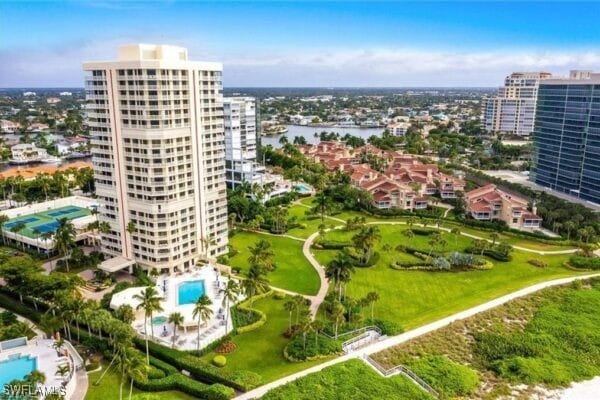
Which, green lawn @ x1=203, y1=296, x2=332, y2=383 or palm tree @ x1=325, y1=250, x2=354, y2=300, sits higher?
palm tree @ x1=325, y1=250, x2=354, y2=300

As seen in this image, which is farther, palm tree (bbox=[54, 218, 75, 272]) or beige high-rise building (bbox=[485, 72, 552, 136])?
beige high-rise building (bbox=[485, 72, 552, 136])

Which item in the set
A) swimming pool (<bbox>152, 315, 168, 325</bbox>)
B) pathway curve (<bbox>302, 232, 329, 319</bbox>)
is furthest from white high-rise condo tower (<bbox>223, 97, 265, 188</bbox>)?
swimming pool (<bbox>152, 315, 168, 325</bbox>)

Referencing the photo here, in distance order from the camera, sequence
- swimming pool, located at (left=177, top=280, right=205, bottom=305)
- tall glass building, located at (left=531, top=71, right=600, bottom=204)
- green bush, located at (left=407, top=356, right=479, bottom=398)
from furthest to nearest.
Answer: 1. tall glass building, located at (left=531, top=71, right=600, bottom=204)
2. swimming pool, located at (left=177, top=280, right=205, bottom=305)
3. green bush, located at (left=407, top=356, right=479, bottom=398)

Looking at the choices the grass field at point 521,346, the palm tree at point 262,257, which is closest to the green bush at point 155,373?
the palm tree at point 262,257

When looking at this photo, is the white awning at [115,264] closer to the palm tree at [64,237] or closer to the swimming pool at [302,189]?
the palm tree at [64,237]

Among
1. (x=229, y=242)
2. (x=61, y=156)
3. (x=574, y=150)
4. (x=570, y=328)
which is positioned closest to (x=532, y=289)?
(x=570, y=328)

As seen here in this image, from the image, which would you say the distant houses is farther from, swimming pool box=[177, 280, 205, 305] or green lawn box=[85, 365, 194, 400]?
green lawn box=[85, 365, 194, 400]

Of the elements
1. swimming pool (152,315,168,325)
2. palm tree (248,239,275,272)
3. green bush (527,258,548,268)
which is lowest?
swimming pool (152,315,168,325)

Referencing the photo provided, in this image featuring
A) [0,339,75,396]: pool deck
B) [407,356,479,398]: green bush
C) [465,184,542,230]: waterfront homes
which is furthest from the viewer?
[465,184,542,230]: waterfront homes

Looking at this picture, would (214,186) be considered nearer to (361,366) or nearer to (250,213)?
(250,213)
